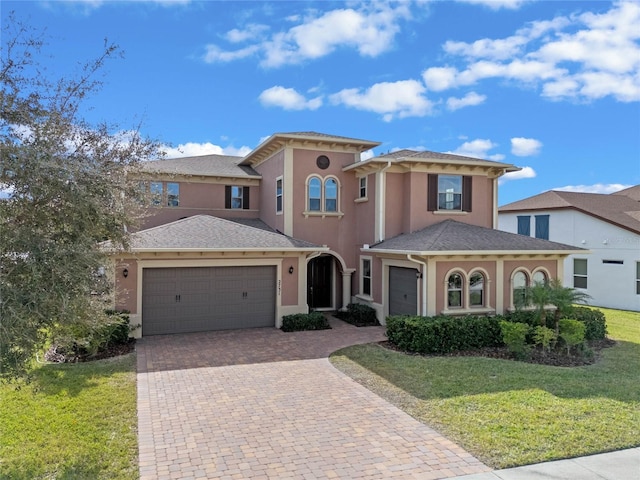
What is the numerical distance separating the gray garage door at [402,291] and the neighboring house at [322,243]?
0.04 m

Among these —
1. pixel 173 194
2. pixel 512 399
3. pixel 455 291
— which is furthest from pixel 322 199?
pixel 512 399

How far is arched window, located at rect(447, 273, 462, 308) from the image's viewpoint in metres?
13.8

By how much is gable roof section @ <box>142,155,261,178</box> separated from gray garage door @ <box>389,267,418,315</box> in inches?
331

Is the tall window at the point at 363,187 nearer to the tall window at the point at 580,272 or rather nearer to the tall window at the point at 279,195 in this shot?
the tall window at the point at 279,195

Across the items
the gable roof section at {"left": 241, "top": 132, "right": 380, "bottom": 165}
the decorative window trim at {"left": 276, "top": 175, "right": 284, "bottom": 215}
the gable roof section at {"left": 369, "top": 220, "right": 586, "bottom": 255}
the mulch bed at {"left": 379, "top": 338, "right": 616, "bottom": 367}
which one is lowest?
→ the mulch bed at {"left": 379, "top": 338, "right": 616, "bottom": 367}

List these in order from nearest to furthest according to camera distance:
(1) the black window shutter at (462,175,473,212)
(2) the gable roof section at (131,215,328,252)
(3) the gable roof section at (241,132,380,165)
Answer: (2) the gable roof section at (131,215,328,252), (3) the gable roof section at (241,132,380,165), (1) the black window shutter at (462,175,473,212)

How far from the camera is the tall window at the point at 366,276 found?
675 inches

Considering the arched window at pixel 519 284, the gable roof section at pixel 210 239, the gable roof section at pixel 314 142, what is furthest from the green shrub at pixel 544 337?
the gable roof section at pixel 314 142

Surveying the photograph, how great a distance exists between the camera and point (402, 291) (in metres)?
14.8

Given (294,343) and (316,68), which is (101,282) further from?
(316,68)

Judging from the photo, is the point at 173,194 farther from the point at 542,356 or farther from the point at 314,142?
the point at 542,356

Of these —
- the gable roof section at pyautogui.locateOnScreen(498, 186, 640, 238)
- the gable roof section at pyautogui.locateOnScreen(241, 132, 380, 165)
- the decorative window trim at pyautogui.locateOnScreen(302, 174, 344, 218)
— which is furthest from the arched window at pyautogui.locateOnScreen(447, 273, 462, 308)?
the gable roof section at pyautogui.locateOnScreen(498, 186, 640, 238)

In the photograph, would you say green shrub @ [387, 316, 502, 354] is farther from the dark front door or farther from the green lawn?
the green lawn

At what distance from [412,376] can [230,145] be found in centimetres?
2003
